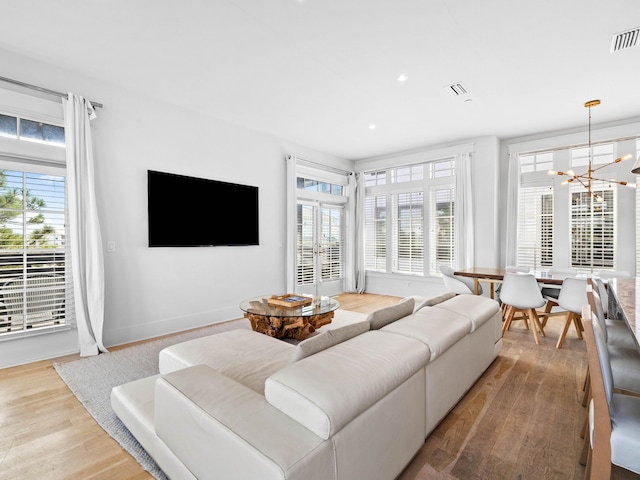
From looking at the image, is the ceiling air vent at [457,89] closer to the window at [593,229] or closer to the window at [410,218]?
the window at [410,218]

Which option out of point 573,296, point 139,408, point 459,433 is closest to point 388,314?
point 459,433

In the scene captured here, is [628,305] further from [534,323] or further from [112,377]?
[112,377]

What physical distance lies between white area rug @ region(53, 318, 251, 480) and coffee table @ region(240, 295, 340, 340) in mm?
938

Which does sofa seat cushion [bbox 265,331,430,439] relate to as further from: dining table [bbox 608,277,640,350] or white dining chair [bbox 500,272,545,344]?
white dining chair [bbox 500,272,545,344]

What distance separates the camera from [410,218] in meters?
6.58

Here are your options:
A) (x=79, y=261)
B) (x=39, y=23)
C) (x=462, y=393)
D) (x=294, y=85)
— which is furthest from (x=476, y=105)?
(x=79, y=261)

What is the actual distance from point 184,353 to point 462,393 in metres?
1.96

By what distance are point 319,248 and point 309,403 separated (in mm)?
5351

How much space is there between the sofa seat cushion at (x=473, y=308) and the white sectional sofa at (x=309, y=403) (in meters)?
0.23

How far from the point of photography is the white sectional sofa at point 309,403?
1102 mm

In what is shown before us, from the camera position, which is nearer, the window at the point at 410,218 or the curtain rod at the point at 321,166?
the curtain rod at the point at 321,166

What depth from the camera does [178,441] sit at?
4.51 feet

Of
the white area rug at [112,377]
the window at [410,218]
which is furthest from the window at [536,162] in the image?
the white area rug at [112,377]

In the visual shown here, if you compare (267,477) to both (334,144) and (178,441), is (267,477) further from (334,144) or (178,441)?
(334,144)
